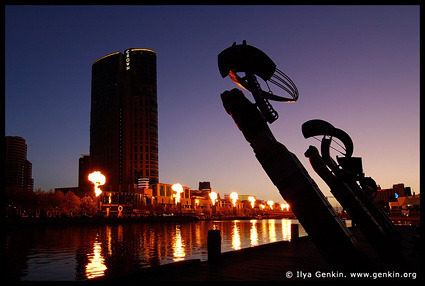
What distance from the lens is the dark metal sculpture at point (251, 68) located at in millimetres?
10891

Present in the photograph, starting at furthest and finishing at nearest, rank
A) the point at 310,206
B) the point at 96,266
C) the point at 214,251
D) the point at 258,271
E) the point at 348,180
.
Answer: the point at 96,266 → the point at 348,180 → the point at 214,251 → the point at 258,271 → the point at 310,206

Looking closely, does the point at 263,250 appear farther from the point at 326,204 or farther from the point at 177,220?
the point at 177,220

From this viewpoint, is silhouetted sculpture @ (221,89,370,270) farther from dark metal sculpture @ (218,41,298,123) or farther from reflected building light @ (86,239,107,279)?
reflected building light @ (86,239,107,279)

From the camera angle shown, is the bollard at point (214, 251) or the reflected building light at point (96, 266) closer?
the bollard at point (214, 251)

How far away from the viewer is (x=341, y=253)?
8891 mm

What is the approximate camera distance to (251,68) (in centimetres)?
1124

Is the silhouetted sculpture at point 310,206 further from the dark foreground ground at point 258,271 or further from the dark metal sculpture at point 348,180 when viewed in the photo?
the dark metal sculpture at point 348,180

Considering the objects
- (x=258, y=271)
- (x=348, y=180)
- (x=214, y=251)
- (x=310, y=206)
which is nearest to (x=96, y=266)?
(x=214, y=251)

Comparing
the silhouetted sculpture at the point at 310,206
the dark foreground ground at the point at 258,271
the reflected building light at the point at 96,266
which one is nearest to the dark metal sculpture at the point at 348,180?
the dark foreground ground at the point at 258,271

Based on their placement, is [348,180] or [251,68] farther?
[348,180]

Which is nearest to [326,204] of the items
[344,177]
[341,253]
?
[341,253]

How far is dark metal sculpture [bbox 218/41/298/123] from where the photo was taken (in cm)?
1089

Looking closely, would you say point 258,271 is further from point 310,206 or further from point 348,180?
point 348,180

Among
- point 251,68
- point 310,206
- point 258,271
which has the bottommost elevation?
point 258,271
